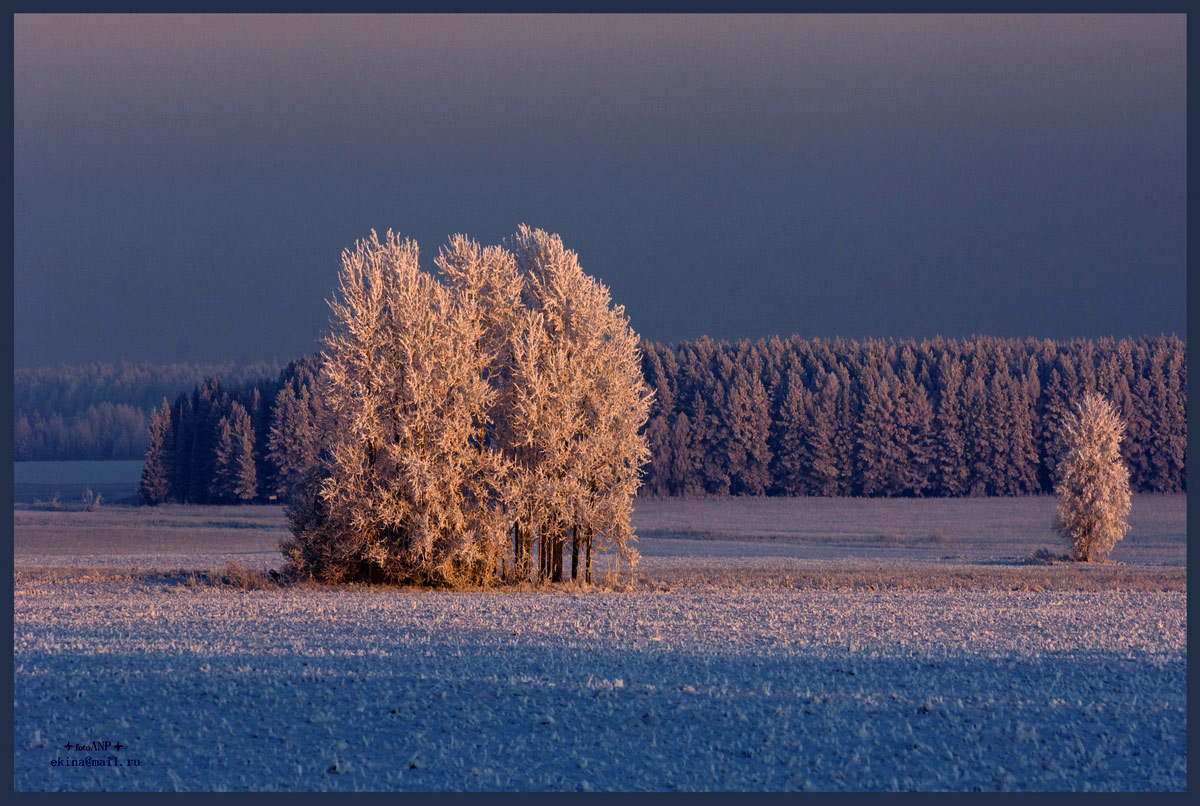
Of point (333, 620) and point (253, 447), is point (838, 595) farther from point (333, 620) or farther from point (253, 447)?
point (253, 447)

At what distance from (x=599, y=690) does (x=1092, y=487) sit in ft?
118

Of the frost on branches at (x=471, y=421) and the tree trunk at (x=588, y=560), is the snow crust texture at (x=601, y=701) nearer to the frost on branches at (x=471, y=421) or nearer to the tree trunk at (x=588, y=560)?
the frost on branches at (x=471, y=421)

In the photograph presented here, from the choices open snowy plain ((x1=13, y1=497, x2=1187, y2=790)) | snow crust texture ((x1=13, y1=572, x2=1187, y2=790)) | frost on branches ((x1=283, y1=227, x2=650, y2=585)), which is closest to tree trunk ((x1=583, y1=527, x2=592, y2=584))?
frost on branches ((x1=283, y1=227, x2=650, y2=585))

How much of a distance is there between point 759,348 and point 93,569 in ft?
277

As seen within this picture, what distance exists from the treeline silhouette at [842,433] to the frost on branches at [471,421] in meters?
63.3

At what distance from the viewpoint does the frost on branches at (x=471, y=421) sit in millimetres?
24438

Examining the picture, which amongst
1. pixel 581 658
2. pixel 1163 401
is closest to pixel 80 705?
pixel 581 658

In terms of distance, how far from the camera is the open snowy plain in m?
8.65

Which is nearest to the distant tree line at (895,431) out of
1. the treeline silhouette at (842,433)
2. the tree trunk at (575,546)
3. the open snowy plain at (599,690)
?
the treeline silhouette at (842,433)

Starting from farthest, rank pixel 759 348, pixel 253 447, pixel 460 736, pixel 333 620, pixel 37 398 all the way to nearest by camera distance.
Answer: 1. pixel 37 398
2. pixel 759 348
3. pixel 253 447
4. pixel 333 620
5. pixel 460 736

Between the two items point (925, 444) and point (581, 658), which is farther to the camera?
point (925, 444)

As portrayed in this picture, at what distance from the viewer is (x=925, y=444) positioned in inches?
3639

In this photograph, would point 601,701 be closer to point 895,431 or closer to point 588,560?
point 588,560

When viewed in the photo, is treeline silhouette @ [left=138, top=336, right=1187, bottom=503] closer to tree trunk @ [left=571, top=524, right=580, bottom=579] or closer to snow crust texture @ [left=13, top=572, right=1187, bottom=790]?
tree trunk @ [left=571, top=524, right=580, bottom=579]
